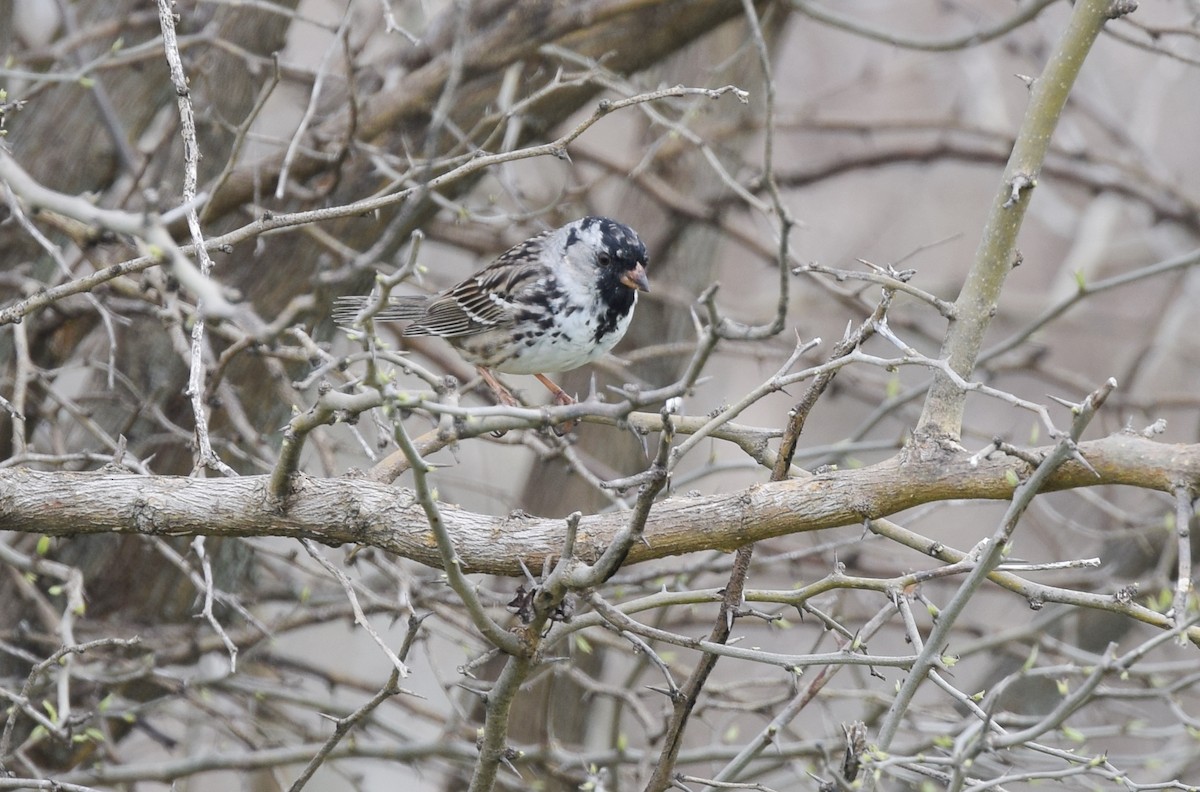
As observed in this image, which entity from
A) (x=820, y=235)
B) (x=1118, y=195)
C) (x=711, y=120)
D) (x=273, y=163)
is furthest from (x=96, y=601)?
(x=820, y=235)

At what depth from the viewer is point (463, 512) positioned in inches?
116

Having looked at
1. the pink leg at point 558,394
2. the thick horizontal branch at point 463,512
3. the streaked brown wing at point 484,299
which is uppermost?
the streaked brown wing at point 484,299

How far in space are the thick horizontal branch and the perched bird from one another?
160 centimetres

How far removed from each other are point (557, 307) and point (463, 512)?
1728mm

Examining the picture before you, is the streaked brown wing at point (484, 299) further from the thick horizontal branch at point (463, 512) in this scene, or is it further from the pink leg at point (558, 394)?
the thick horizontal branch at point (463, 512)

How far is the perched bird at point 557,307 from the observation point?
178 inches

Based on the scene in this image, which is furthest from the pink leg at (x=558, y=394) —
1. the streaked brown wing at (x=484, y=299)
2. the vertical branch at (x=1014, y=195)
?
the vertical branch at (x=1014, y=195)

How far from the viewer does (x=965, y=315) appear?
312 cm

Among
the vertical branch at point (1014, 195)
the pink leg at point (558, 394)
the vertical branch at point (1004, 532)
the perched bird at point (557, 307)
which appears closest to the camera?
the vertical branch at point (1004, 532)

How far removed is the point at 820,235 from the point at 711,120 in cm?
470

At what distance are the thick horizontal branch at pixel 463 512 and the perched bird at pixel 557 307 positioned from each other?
1603mm

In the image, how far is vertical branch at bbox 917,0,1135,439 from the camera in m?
3.10

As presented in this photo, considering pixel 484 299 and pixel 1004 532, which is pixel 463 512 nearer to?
pixel 1004 532

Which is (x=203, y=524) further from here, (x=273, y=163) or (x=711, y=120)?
(x=711, y=120)
